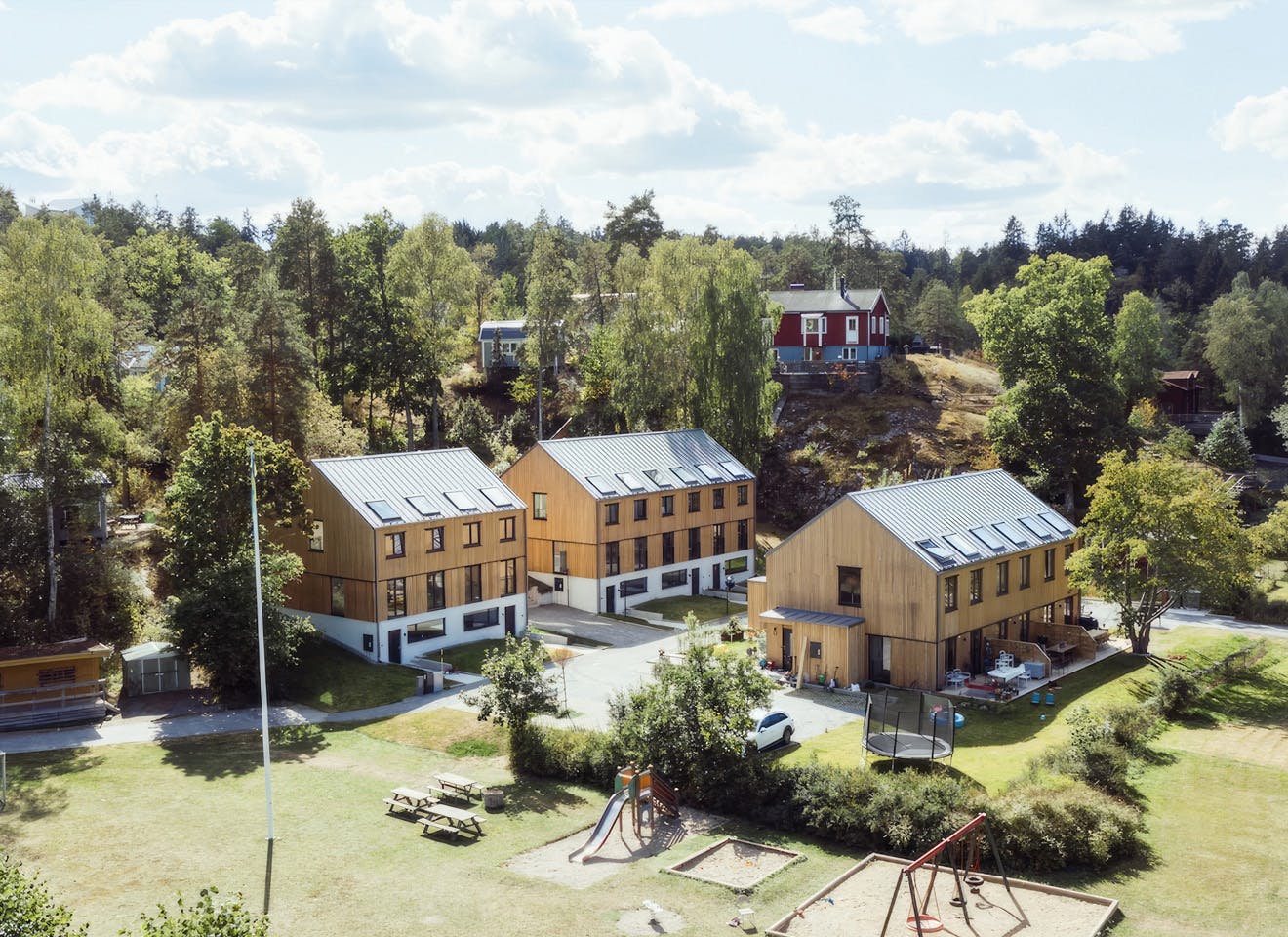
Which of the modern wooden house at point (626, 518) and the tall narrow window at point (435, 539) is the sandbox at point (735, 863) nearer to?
the tall narrow window at point (435, 539)

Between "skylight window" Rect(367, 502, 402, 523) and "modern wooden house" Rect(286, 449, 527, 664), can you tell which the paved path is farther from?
"skylight window" Rect(367, 502, 402, 523)

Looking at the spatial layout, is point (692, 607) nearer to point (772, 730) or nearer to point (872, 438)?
point (772, 730)

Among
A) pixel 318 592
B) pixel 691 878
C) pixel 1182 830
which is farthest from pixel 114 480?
pixel 1182 830

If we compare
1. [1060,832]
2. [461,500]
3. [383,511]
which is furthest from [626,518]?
[1060,832]

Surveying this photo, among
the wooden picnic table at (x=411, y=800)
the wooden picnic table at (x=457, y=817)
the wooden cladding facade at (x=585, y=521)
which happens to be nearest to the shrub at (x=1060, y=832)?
the wooden picnic table at (x=457, y=817)

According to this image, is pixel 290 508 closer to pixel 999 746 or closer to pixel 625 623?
pixel 625 623

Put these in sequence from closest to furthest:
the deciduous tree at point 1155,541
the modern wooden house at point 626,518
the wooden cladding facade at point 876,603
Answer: the wooden cladding facade at point 876,603, the deciduous tree at point 1155,541, the modern wooden house at point 626,518
